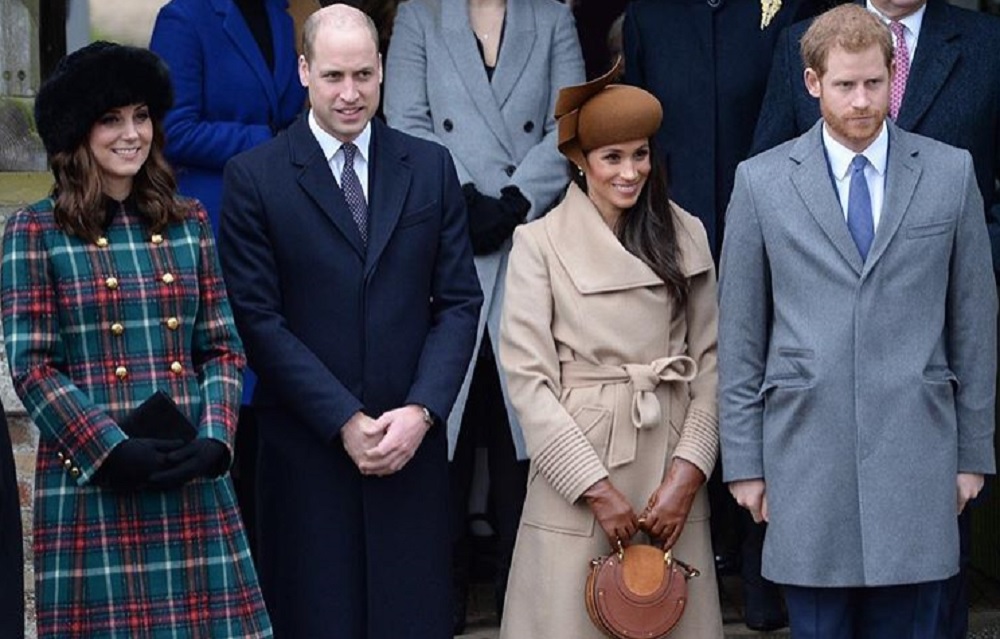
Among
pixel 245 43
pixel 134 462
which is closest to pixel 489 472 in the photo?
pixel 245 43

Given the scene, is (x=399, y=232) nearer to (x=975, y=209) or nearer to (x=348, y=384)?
(x=348, y=384)

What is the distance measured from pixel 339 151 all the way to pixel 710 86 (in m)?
1.24

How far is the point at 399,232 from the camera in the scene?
208 inches

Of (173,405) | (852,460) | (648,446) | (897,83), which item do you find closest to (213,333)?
(173,405)

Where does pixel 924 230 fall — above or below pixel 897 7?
below

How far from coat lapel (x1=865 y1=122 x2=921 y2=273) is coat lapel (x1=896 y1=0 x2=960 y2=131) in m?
0.54

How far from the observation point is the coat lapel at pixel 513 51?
6.11 metres

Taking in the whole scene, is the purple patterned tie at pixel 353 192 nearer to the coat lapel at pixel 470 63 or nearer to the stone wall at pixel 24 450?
the coat lapel at pixel 470 63

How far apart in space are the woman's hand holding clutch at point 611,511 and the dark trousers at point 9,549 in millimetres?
1595

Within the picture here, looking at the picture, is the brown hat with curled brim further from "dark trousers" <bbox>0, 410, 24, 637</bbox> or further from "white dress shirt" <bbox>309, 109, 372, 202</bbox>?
"dark trousers" <bbox>0, 410, 24, 637</bbox>

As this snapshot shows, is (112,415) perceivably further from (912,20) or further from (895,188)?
(912,20)

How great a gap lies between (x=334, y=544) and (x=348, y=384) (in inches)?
15.8

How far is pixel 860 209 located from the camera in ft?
16.2

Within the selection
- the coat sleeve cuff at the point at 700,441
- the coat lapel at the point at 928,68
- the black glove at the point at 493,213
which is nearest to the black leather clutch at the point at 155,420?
the coat sleeve cuff at the point at 700,441
